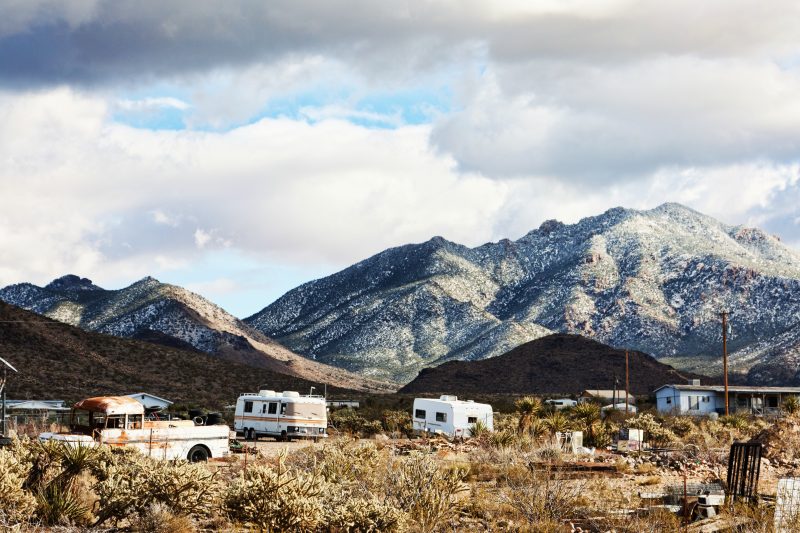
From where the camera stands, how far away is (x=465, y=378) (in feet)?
389

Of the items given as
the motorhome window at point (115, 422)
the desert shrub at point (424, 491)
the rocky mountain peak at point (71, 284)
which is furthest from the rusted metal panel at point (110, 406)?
the rocky mountain peak at point (71, 284)

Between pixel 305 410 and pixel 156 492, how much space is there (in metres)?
23.3

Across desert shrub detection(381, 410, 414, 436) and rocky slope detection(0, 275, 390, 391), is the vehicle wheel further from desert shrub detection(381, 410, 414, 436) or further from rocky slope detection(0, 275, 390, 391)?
rocky slope detection(0, 275, 390, 391)

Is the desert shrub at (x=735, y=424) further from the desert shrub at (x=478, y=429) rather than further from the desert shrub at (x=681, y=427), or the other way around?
the desert shrub at (x=478, y=429)

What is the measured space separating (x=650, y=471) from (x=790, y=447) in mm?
6525

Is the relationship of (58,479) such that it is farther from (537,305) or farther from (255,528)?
(537,305)

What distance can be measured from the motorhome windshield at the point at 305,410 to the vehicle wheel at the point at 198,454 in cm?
1210

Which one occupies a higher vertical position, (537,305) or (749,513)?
(537,305)

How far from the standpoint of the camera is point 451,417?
4197 centimetres

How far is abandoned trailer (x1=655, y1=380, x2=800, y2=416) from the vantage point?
71500mm

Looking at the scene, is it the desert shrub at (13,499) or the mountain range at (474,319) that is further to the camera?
the mountain range at (474,319)

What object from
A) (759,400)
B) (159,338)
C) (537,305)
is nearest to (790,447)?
(759,400)

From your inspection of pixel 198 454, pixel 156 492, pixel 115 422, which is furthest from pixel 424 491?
pixel 198 454

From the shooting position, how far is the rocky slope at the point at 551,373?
376ft
